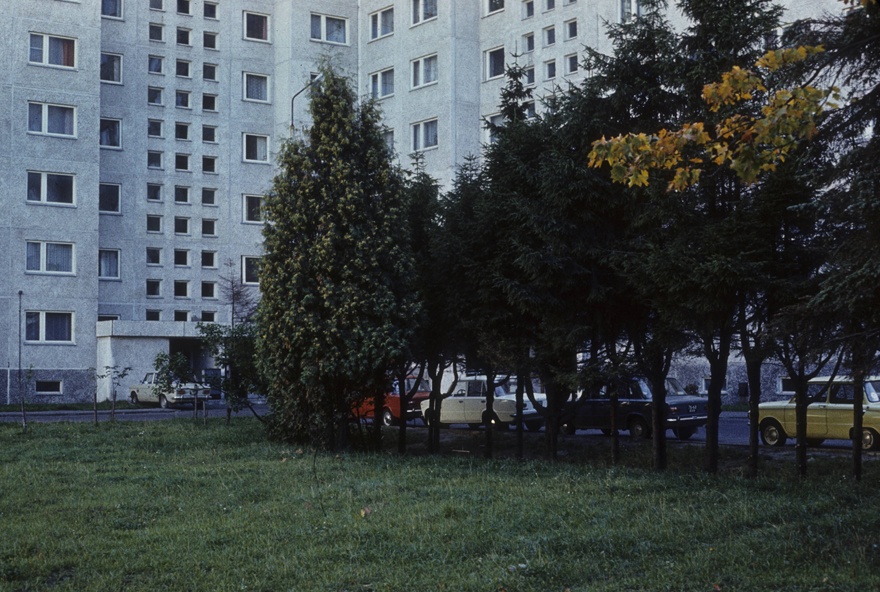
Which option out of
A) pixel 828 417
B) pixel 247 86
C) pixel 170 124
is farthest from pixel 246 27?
pixel 828 417

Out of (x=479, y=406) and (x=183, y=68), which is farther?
(x=183, y=68)

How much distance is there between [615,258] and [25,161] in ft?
129

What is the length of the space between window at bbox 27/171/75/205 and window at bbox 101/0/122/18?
1221 cm

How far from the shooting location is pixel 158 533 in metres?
11.0

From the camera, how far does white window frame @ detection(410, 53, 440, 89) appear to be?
5178 centimetres

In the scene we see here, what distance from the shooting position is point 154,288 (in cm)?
5956

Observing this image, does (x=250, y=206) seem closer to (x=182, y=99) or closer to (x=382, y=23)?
(x=182, y=99)

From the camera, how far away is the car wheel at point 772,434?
24688 millimetres

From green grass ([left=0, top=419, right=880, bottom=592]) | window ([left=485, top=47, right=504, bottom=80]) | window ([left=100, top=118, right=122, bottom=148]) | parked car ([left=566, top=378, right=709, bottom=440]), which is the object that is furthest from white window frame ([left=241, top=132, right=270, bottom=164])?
green grass ([left=0, top=419, right=880, bottom=592])

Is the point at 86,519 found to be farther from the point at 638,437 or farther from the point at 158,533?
the point at 638,437

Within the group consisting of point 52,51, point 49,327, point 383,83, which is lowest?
point 49,327

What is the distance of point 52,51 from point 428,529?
45494mm

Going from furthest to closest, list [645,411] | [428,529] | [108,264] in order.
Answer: [108,264] → [645,411] → [428,529]

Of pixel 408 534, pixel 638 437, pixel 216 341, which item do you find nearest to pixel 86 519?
pixel 408 534
